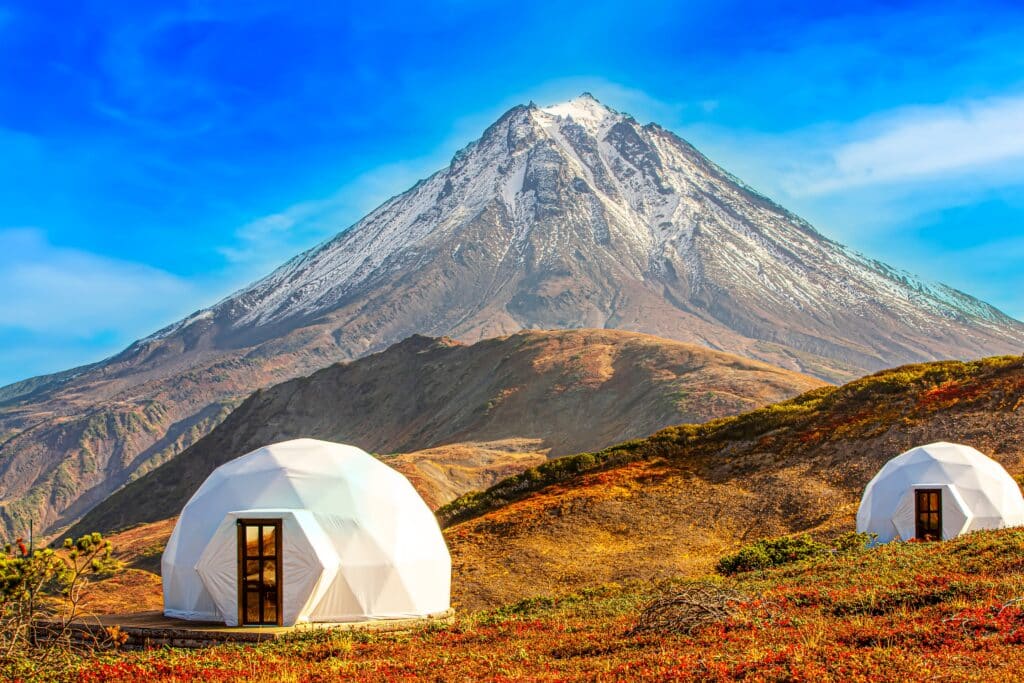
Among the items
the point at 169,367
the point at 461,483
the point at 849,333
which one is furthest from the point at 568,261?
the point at 461,483

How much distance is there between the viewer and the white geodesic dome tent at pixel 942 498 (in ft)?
67.1

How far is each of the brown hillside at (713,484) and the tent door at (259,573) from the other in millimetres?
8535

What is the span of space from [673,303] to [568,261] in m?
24.9

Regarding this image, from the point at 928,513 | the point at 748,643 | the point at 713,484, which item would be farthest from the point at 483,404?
the point at 748,643

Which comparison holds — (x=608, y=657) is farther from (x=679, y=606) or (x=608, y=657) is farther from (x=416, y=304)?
(x=416, y=304)

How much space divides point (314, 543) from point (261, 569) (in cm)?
81

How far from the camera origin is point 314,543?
44.8 ft

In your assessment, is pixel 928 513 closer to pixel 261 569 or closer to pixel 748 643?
pixel 748 643

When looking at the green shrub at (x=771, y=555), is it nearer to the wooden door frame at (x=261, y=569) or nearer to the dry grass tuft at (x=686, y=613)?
the dry grass tuft at (x=686, y=613)

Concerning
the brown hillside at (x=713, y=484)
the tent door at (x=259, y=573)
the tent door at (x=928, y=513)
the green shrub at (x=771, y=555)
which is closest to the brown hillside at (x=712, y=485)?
the brown hillside at (x=713, y=484)

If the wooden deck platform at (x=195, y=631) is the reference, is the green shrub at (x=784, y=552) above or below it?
above

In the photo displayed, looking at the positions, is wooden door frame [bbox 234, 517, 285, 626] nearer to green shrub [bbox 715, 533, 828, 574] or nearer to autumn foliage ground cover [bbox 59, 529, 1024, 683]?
autumn foliage ground cover [bbox 59, 529, 1024, 683]

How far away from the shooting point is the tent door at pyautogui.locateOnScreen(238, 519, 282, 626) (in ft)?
44.5

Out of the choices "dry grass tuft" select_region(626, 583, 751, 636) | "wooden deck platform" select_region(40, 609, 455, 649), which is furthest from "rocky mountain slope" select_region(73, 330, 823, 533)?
"dry grass tuft" select_region(626, 583, 751, 636)
